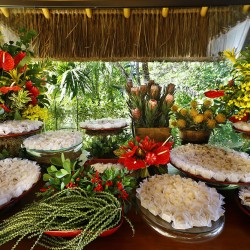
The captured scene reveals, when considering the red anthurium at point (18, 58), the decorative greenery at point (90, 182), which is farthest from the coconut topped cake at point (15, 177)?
the red anthurium at point (18, 58)

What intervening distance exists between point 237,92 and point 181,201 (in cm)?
86

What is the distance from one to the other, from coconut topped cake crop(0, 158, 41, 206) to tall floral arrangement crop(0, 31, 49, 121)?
13.2 inches

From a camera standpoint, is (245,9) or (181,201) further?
(245,9)

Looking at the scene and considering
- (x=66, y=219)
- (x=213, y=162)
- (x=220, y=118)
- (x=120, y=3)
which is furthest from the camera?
(x=220, y=118)

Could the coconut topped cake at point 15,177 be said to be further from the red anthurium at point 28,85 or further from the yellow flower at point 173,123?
the yellow flower at point 173,123

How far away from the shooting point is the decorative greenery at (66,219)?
630 mm

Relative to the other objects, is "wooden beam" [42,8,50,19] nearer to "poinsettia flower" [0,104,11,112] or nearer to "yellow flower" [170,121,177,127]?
"poinsettia flower" [0,104,11,112]

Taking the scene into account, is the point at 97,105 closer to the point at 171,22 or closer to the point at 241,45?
the point at 171,22

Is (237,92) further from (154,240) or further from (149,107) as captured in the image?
(154,240)

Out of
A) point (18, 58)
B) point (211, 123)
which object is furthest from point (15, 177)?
point (211, 123)

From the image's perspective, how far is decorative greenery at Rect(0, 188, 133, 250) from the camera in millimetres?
630

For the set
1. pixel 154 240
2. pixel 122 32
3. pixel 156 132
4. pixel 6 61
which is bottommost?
pixel 154 240

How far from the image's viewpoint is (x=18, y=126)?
116cm

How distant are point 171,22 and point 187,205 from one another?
1.37 meters
